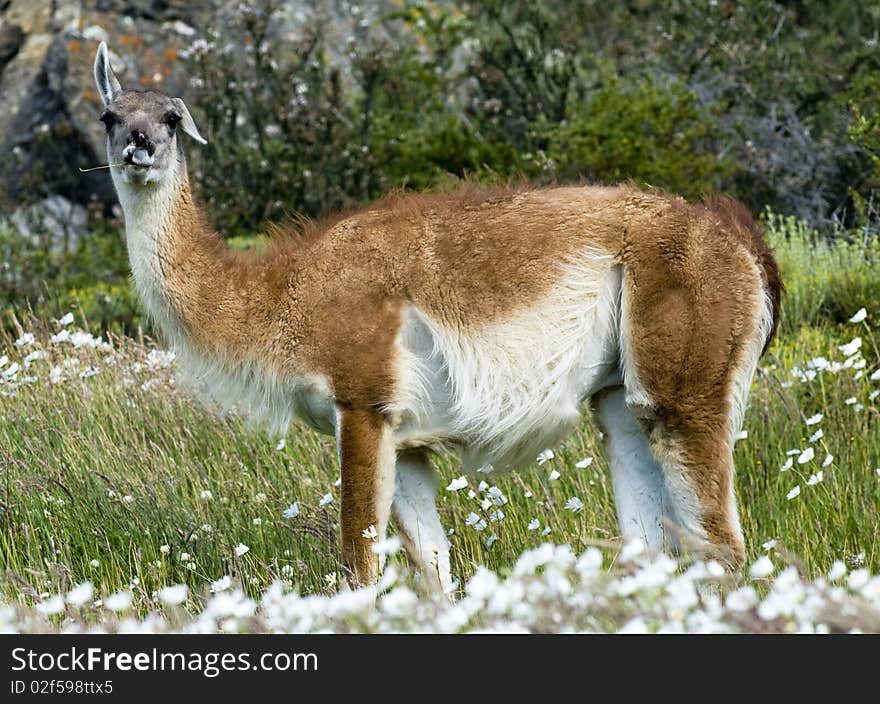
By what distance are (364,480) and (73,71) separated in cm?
1056

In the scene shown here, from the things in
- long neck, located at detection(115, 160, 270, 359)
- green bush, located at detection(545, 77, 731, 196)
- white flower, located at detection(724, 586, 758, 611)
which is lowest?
white flower, located at detection(724, 586, 758, 611)

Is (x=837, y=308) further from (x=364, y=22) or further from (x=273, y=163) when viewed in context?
(x=364, y=22)

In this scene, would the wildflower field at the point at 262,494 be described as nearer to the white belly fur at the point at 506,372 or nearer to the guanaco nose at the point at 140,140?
the white belly fur at the point at 506,372

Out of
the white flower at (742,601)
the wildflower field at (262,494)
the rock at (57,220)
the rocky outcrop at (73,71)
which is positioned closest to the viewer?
the white flower at (742,601)

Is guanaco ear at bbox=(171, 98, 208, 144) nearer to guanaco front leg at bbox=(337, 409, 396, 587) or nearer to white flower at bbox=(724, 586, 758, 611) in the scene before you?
guanaco front leg at bbox=(337, 409, 396, 587)

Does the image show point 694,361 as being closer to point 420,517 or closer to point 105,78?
point 420,517

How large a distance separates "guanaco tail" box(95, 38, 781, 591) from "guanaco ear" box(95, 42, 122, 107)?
110mm

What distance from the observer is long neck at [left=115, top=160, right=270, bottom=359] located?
598 cm

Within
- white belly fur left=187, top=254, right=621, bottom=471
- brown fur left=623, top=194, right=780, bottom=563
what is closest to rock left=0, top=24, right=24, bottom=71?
white belly fur left=187, top=254, right=621, bottom=471

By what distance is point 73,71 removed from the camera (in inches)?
585

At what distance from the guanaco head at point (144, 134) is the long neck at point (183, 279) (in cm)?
8

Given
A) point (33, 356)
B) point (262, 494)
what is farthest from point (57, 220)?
point (262, 494)

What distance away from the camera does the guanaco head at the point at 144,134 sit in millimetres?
5848

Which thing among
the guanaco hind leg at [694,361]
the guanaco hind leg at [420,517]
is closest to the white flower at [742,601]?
the guanaco hind leg at [694,361]
